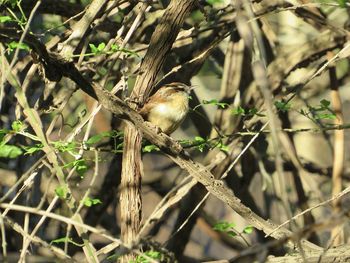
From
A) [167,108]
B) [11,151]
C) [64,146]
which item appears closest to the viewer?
[11,151]

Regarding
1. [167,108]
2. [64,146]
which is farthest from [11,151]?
[167,108]

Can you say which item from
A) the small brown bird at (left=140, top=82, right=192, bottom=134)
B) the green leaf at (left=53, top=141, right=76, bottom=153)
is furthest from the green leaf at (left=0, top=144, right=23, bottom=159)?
the small brown bird at (left=140, top=82, right=192, bottom=134)

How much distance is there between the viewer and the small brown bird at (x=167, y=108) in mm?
4398

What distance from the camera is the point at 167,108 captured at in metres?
4.55

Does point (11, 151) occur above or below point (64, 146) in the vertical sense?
above

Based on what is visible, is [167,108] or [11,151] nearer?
[11,151]

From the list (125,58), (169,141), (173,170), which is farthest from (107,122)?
(169,141)

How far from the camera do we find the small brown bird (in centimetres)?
440

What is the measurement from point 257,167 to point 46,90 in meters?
2.47

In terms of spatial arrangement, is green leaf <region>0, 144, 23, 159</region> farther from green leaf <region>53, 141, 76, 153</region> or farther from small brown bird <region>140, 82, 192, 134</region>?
small brown bird <region>140, 82, 192, 134</region>

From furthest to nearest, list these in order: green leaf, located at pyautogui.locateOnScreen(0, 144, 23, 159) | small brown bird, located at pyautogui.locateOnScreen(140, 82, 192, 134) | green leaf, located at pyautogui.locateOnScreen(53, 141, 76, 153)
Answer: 1. small brown bird, located at pyautogui.locateOnScreen(140, 82, 192, 134)
2. green leaf, located at pyautogui.locateOnScreen(53, 141, 76, 153)
3. green leaf, located at pyautogui.locateOnScreen(0, 144, 23, 159)

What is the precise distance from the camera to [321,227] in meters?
2.11

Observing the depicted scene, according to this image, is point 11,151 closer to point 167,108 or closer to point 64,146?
point 64,146

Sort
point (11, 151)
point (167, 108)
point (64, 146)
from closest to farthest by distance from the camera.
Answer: point (11, 151)
point (64, 146)
point (167, 108)
